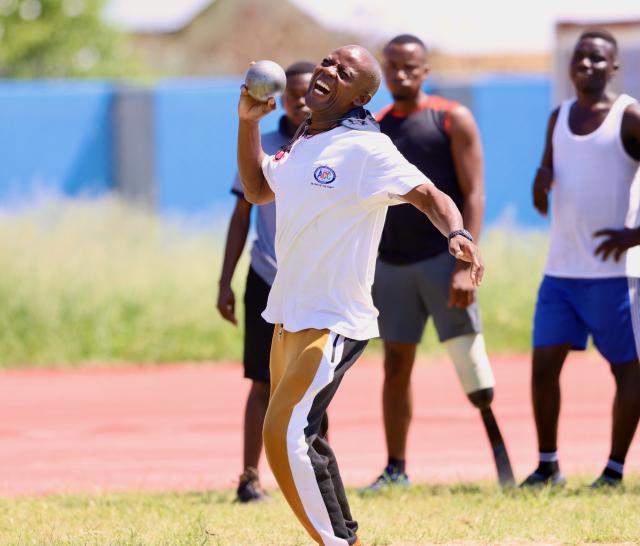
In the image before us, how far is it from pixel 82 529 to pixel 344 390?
578 centimetres

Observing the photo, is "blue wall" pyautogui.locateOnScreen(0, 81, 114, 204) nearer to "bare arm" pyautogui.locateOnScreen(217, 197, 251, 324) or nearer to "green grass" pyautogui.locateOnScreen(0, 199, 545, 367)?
"green grass" pyautogui.locateOnScreen(0, 199, 545, 367)

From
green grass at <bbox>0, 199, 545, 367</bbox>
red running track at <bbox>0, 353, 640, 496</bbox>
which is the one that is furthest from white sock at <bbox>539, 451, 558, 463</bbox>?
green grass at <bbox>0, 199, 545, 367</bbox>

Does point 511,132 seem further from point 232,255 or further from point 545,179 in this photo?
point 232,255

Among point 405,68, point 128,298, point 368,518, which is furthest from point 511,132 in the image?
point 368,518

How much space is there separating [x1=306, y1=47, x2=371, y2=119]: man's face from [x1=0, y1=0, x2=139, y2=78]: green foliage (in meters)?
30.0

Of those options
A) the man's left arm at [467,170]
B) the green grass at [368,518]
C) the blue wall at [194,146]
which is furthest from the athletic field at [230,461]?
the blue wall at [194,146]

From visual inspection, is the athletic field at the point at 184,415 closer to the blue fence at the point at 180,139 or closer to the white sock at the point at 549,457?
the white sock at the point at 549,457

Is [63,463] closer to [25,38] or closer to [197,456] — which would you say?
[197,456]

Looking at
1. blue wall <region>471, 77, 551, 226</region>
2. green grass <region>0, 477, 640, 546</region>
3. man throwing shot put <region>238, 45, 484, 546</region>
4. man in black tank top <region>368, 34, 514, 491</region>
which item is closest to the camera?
man throwing shot put <region>238, 45, 484, 546</region>

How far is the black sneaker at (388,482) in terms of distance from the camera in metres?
7.34

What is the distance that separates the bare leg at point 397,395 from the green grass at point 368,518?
0.32 metres

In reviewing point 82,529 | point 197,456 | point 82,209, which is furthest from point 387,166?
point 82,209

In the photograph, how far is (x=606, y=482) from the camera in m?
7.23

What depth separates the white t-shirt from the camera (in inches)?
198
